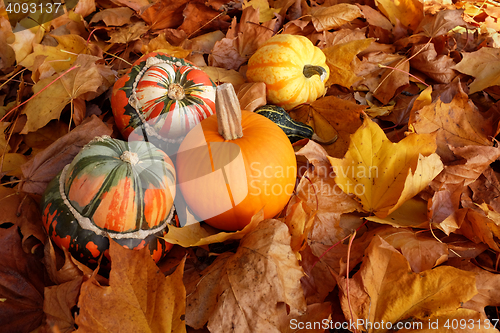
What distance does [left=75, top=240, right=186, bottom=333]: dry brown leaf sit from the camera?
105 cm

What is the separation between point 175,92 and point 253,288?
38.9 inches

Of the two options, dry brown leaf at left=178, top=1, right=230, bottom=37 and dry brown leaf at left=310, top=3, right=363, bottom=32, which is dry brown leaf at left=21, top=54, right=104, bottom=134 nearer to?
dry brown leaf at left=178, top=1, right=230, bottom=37

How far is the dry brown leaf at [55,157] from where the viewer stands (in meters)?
1.48

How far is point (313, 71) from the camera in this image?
1.87 m

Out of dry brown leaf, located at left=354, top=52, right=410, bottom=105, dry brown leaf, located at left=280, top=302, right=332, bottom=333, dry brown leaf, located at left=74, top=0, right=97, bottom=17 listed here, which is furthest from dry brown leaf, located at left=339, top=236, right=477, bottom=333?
dry brown leaf, located at left=74, top=0, right=97, bottom=17

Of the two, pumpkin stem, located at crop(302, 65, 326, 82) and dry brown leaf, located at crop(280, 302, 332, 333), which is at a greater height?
pumpkin stem, located at crop(302, 65, 326, 82)

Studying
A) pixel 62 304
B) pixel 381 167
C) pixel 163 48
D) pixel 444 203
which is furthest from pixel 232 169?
pixel 163 48

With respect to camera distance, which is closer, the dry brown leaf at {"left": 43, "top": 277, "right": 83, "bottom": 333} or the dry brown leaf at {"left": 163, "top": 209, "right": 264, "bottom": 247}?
the dry brown leaf at {"left": 43, "top": 277, "right": 83, "bottom": 333}

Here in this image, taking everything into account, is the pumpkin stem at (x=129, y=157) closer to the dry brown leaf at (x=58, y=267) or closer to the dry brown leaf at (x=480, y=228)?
the dry brown leaf at (x=58, y=267)

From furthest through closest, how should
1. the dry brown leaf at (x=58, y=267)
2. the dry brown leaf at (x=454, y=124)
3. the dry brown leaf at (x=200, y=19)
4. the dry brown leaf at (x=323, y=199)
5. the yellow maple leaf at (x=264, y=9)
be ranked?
1. the yellow maple leaf at (x=264, y=9)
2. the dry brown leaf at (x=200, y=19)
3. the dry brown leaf at (x=454, y=124)
4. the dry brown leaf at (x=323, y=199)
5. the dry brown leaf at (x=58, y=267)

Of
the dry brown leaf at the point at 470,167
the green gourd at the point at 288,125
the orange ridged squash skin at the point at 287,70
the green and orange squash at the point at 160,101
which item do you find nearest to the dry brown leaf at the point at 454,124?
the dry brown leaf at the point at 470,167

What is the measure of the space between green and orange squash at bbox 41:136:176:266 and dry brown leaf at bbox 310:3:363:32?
1.51 m

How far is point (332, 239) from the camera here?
1.42 m

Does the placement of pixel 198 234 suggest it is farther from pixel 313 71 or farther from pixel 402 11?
pixel 402 11
